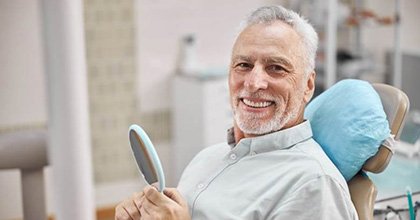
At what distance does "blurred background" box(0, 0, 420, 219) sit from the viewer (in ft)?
11.5

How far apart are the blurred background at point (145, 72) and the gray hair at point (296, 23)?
81.6 inches

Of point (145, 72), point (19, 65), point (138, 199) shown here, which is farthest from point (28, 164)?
point (145, 72)

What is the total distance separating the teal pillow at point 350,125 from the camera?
4.89ft

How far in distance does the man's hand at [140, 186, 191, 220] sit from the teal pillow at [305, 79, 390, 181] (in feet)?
1.47

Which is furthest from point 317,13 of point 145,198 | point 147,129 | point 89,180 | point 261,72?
point 89,180

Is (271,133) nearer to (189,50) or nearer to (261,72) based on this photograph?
(261,72)

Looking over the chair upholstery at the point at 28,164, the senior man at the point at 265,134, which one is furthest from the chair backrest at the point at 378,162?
the chair upholstery at the point at 28,164

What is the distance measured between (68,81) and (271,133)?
1.01 metres

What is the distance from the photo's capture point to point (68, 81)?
622 millimetres

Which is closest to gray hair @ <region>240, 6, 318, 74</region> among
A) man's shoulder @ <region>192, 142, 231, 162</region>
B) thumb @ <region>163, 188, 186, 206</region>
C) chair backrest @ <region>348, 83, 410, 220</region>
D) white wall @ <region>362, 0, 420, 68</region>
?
chair backrest @ <region>348, 83, 410, 220</region>

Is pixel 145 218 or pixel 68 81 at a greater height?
pixel 68 81

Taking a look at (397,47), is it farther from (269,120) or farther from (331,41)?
(269,120)

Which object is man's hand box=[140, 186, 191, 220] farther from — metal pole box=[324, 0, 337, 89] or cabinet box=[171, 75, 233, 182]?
metal pole box=[324, 0, 337, 89]

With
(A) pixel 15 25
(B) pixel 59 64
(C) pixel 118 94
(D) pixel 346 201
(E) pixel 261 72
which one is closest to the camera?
(B) pixel 59 64
